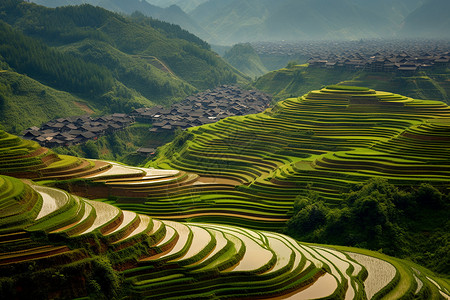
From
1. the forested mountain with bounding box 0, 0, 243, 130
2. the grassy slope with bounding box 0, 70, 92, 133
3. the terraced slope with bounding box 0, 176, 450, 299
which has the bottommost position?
the terraced slope with bounding box 0, 176, 450, 299

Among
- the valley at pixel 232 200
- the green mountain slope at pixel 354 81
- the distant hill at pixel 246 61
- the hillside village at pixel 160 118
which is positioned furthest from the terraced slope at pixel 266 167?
the distant hill at pixel 246 61

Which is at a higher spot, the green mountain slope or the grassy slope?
the green mountain slope

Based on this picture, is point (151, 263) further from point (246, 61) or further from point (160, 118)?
point (246, 61)

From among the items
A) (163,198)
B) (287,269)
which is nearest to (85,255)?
(287,269)

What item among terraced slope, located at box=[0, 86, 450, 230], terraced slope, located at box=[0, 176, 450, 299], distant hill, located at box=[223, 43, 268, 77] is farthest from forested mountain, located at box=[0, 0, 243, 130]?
terraced slope, located at box=[0, 176, 450, 299]

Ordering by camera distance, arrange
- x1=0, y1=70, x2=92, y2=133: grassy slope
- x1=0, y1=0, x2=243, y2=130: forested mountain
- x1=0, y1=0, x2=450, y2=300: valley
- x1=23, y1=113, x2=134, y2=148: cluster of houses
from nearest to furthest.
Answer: x1=0, y1=0, x2=450, y2=300: valley
x1=23, y1=113, x2=134, y2=148: cluster of houses
x1=0, y1=70, x2=92, y2=133: grassy slope
x1=0, y1=0, x2=243, y2=130: forested mountain

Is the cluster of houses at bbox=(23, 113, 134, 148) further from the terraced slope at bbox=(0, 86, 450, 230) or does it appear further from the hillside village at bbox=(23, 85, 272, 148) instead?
the terraced slope at bbox=(0, 86, 450, 230)

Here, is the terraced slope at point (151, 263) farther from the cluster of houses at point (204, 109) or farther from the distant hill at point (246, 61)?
the distant hill at point (246, 61)
